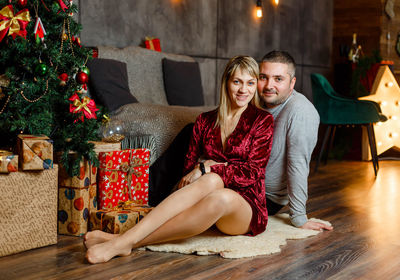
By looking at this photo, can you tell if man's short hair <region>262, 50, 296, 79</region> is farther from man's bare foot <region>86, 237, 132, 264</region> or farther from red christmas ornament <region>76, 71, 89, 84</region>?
man's bare foot <region>86, 237, 132, 264</region>

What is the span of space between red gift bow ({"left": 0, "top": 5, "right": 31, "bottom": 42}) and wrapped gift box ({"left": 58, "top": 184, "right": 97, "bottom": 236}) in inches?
32.6

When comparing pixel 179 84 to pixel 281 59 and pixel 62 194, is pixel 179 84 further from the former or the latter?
pixel 62 194

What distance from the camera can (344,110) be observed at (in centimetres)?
509

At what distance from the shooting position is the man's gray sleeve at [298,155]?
2.70m

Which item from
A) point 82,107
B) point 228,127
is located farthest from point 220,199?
point 82,107

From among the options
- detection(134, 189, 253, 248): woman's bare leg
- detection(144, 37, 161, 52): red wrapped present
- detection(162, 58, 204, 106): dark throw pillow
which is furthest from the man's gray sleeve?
detection(144, 37, 161, 52): red wrapped present

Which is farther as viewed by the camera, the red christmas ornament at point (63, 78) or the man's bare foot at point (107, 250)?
the red christmas ornament at point (63, 78)

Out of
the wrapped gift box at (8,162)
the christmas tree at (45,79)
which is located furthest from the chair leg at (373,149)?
the wrapped gift box at (8,162)

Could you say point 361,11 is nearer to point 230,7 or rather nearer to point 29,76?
point 230,7

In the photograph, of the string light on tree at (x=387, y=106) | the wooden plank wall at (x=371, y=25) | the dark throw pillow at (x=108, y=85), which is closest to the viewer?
the dark throw pillow at (x=108, y=85)

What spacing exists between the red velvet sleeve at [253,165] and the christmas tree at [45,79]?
723 mm

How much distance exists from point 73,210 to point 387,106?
14.3 ft

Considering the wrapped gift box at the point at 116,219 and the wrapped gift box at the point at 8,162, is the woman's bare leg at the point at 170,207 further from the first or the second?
the wrapped gift box at the point at 8,162

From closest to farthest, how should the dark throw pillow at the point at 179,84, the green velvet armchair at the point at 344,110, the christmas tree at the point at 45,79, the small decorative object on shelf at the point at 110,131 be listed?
the christmas tree at the point at 45,79, the small decorative object on shelf at the point at 110,131, the dark throw pillow at the point at 179,84, the green velvet armchair at the point at 344,110
